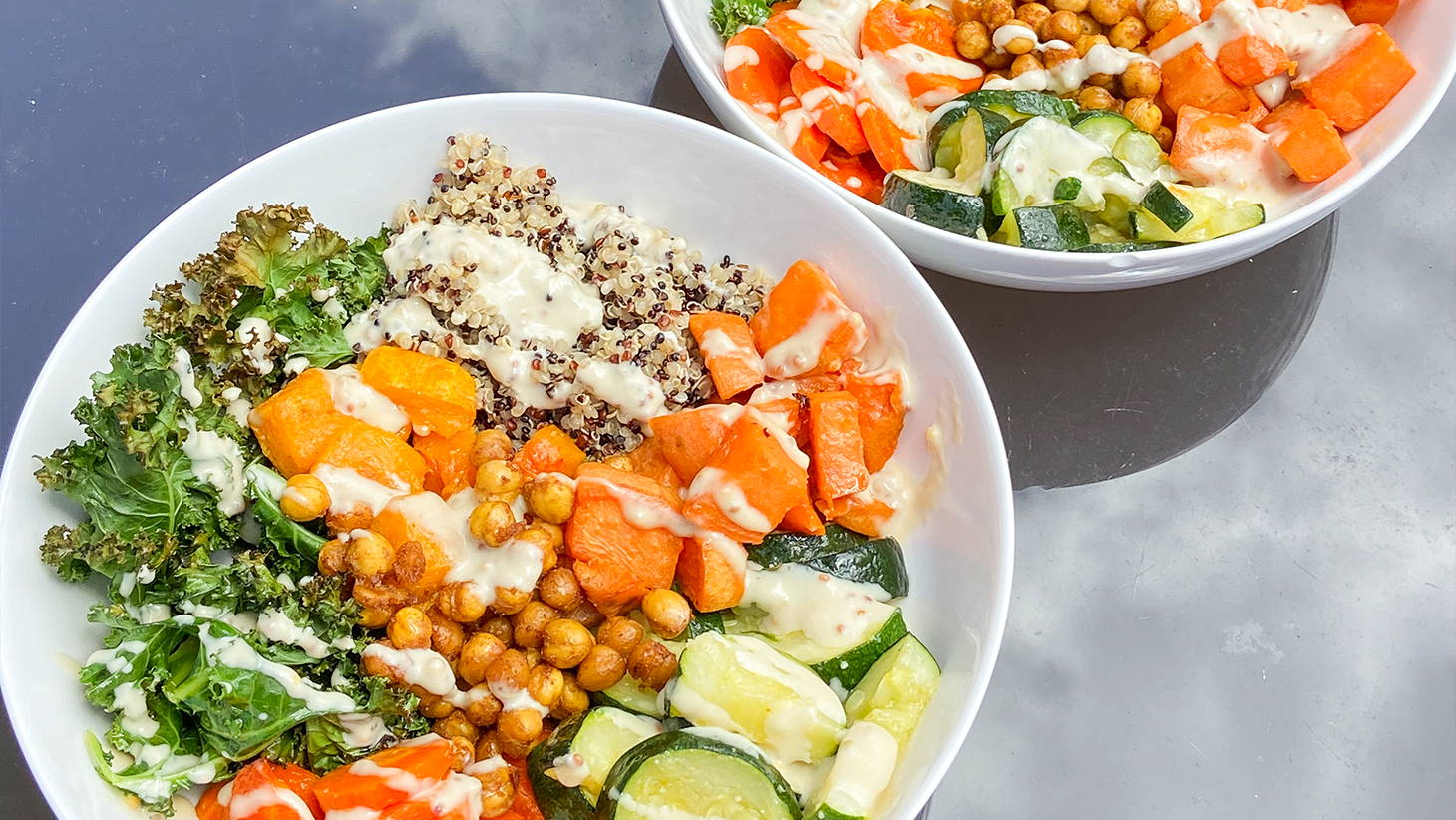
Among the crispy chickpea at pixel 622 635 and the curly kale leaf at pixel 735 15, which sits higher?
the curly kale leaf at pixel 735 15

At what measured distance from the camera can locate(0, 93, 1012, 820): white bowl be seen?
1628 millimetres

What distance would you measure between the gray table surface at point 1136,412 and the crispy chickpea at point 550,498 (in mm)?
927

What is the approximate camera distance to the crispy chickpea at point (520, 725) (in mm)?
1712

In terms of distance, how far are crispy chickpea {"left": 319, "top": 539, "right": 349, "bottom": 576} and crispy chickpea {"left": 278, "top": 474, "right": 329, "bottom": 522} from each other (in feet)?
0.19

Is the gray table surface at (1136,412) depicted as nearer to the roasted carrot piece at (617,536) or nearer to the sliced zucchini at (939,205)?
the sliced zucchini at (939,205)

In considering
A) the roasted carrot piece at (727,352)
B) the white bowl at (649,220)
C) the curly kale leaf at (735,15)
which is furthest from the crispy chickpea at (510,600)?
the curly kale leaf at (735,15)

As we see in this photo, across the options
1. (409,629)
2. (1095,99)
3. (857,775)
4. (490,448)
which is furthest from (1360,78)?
(409,629)

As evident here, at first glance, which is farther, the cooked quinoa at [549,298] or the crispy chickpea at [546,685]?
the cooked quinoa at [549,298]

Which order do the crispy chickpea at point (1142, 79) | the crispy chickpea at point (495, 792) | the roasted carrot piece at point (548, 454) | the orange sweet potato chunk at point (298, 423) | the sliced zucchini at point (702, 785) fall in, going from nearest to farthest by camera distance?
the sliced zucchini at point (702, 785) < the crispy chickpea at point (495, 792) < the orange sweet potato chunk at point (298, 423) < the roasted carrot piece at point (548, 454) < the crispy chickpea at point (1142, 79)

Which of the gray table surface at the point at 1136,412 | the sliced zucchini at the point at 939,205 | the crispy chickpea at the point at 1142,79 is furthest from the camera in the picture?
the crispy chickpea at the point at 1142,79

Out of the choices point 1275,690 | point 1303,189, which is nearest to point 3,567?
point 1275,690

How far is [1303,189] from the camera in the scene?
2219mm

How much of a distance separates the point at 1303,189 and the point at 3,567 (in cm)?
235

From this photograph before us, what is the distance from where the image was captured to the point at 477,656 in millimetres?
1763
